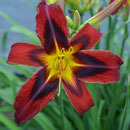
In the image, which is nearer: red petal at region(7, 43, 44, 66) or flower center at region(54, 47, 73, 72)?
red petal at region(7, 43, 44, 66)

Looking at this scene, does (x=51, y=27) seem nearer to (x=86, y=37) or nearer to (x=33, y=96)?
(x=86, y=37)

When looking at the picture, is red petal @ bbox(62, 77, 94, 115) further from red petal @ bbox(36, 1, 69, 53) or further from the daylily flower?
Answer: red petal @ bbox(36, 1, 69, 53)

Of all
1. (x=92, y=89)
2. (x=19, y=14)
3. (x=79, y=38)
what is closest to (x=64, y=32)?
(x=79, y=38)

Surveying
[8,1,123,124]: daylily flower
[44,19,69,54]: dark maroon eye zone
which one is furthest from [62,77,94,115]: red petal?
[44,19,69,54]: dark maroon eye zone

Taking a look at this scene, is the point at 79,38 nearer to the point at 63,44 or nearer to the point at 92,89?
the point at 63,44

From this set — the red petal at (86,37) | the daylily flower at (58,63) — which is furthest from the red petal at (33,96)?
the red petal at (86,37)

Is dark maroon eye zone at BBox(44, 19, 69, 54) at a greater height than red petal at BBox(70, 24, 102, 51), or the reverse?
dark maroon eye zone at BBox(44, 19, 69, 54)

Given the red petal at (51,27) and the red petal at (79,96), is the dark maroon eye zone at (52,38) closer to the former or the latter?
the red petal at (51,27)
